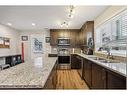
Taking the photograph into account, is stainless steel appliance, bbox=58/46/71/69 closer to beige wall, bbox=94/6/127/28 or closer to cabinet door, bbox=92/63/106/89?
beige wall, bbox=94/6/127/28

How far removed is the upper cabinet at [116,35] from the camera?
329 cm

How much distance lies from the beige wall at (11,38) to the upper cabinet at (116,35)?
15.3 feet

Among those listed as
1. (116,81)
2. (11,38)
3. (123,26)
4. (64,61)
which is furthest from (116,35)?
(11,38)

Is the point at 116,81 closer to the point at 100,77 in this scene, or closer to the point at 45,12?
the point at 100,77

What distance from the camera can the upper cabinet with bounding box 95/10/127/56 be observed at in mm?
3295

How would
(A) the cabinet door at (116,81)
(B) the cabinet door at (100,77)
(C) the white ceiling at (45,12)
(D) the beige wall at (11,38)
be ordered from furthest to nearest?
(D) the beige wall at (11,38), (C) the white ceiling at (45,12), (B) the cabinet door at (100,77), (A) the cabinet door at (116,81)

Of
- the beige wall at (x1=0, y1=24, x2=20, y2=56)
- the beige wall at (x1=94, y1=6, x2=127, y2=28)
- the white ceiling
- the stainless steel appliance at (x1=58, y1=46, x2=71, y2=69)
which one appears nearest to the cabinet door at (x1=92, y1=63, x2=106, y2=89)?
the beige wall at (x1=94, y1=6, x2=127, y2=28)

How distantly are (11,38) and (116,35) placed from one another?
236 inches

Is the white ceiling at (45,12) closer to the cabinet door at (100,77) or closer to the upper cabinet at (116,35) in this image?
the upper cabinet at (116,35)

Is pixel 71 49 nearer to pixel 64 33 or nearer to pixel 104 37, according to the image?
pixel 64 33

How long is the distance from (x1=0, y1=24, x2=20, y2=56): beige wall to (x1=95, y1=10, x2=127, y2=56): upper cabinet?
4678 millimetres

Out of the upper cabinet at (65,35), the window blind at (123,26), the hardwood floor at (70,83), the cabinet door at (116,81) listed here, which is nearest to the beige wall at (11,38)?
the upper cabinet at (65,35)
